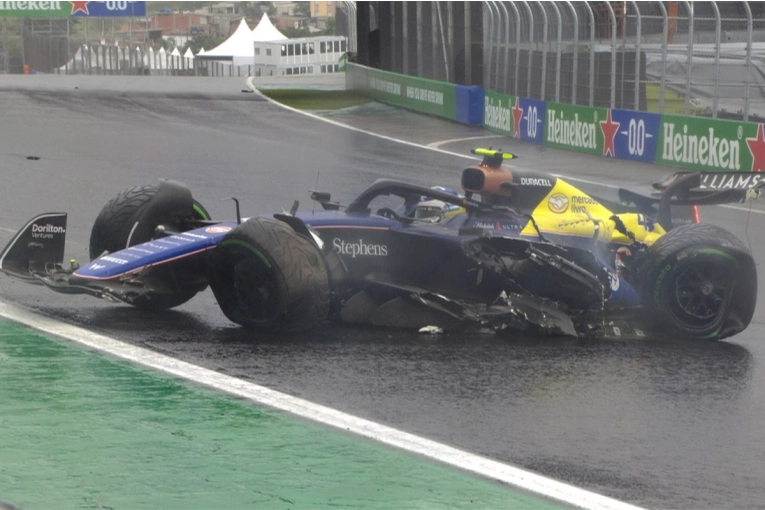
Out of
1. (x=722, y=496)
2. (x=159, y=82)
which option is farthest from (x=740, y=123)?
(x=159, y=82)

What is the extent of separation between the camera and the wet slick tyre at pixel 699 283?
798 centimetres

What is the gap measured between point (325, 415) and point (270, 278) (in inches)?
65.8

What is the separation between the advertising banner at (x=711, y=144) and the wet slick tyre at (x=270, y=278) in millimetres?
12396

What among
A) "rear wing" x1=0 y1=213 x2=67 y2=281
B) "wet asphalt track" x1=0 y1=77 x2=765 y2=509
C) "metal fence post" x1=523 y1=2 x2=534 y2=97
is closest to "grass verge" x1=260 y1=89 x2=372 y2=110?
"metal fence post" x1=523 y1=2 x2=534 y2=97

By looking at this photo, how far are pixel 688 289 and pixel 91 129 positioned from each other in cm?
1906

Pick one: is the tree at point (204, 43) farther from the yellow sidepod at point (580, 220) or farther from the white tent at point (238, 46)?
the yellow sidepod at point (580, 220)

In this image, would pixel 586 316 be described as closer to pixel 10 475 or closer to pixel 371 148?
pixel 10 475

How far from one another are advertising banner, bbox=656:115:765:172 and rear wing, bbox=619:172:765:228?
33.2ft

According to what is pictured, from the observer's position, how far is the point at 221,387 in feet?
21.5

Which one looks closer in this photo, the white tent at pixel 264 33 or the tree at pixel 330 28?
the white tent at pixel 264 33

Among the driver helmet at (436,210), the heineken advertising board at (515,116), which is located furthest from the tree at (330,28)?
the driver helmet at (436,210)

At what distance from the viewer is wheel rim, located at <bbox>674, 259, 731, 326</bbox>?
8.05 meters

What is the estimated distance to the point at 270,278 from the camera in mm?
7574

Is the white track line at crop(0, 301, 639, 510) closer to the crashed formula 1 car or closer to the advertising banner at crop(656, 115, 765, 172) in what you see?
Answer: the crashed formula 1 car
